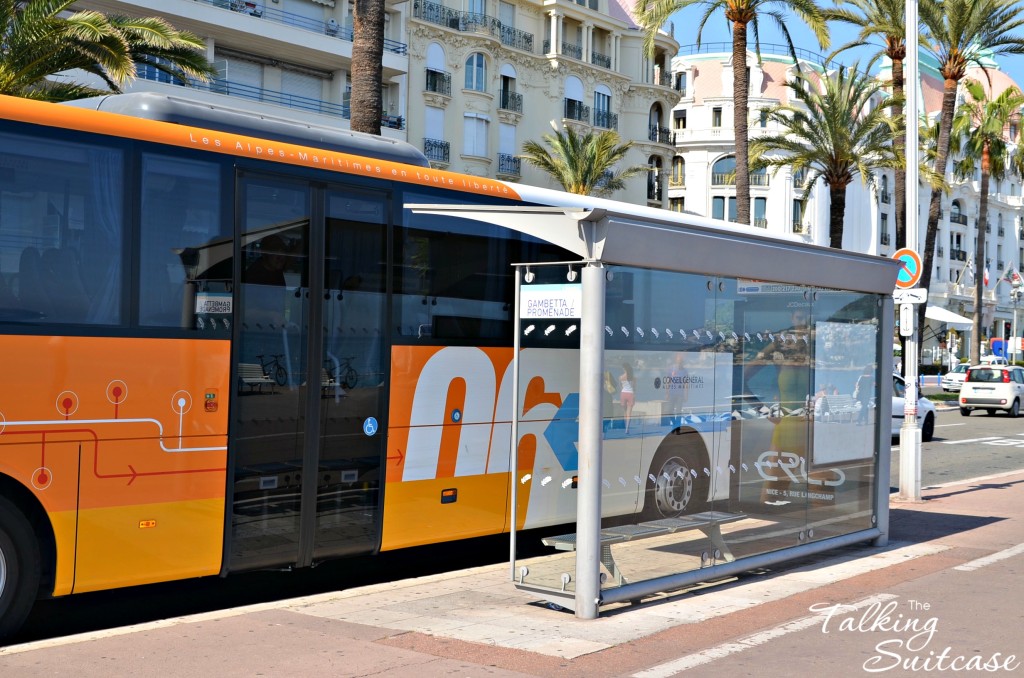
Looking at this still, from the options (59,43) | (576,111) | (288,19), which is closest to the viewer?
(59,43)

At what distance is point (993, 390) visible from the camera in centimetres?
3853

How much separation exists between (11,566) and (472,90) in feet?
134

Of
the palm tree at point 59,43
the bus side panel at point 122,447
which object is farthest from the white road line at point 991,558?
the palm tree at point 59,43

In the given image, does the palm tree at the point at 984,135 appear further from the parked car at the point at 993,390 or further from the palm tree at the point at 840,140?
the palm tree at the point at 840,140

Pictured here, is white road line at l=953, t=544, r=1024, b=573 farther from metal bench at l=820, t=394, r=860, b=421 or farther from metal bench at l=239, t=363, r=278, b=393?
metal bench at l=239, t=363, r=278, b=393

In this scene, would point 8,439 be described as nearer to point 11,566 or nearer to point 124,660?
point 11,566

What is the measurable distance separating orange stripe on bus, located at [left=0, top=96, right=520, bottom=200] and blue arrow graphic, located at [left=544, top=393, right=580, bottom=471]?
6.96 feet

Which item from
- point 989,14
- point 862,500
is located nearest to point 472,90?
point 989,14

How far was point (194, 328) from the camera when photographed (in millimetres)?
7809

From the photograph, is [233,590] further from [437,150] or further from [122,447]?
[437,150]

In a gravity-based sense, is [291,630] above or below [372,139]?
below

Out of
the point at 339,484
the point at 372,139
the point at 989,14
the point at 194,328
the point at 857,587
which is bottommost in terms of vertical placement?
the point at 857,587

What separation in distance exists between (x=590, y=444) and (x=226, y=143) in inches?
137

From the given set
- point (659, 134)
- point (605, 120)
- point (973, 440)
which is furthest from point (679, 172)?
point (973, 440)
